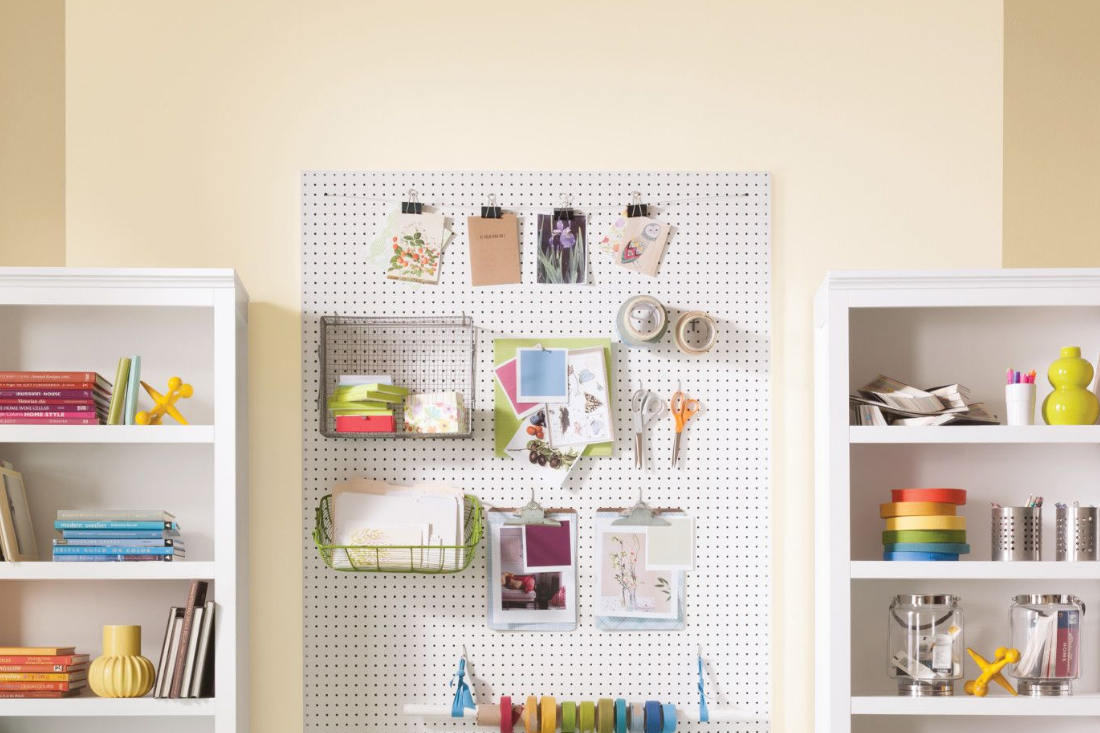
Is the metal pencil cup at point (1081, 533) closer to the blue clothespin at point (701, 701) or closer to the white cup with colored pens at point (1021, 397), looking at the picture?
the white cup with colored pens at point (1021, 397)

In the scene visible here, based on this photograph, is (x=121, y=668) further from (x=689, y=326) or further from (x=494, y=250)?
(x=689, y=326)

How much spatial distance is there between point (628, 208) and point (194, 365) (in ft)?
3.71

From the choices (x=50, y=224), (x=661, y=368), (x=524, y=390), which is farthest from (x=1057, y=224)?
(x=50, y=224)

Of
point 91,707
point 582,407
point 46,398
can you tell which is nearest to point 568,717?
point 582,407

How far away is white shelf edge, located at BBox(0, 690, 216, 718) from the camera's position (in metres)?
2.01

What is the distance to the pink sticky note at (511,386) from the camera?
2.27m

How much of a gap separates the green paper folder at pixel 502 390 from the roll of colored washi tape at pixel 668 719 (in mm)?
610

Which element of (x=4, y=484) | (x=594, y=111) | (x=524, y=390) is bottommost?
(x=4, y=484)

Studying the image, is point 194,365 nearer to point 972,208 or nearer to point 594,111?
point 594,111

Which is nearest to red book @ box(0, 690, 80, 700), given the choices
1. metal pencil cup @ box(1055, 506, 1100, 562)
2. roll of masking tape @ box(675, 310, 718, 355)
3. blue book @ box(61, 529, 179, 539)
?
blue book @ box(61, 529, 179, 539)

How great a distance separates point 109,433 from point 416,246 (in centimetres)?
82

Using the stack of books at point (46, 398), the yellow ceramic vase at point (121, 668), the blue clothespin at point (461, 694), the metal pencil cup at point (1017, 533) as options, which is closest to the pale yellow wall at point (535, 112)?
the stack of books at point (46, 398)

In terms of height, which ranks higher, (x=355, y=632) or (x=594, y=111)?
(x=594, y=111)

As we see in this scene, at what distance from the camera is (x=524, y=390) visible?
226cm
